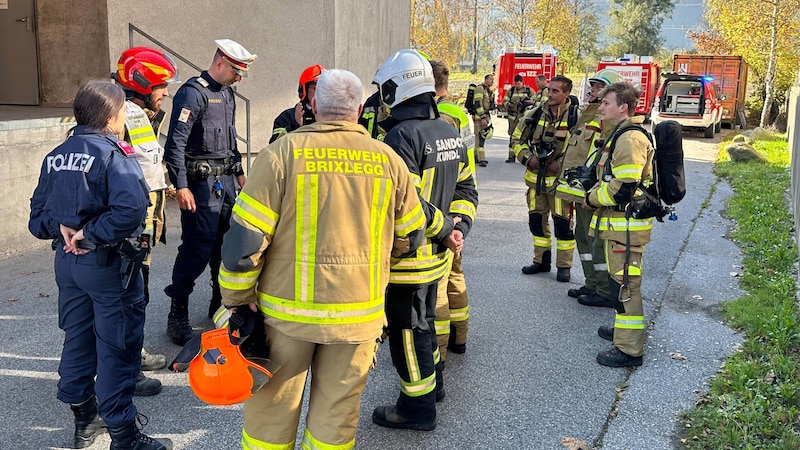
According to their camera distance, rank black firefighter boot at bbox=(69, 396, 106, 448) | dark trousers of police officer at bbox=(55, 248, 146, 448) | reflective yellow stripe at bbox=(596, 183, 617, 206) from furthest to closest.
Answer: reflective yellow stripe at bbox=(596, 183, 617, 206) < black firefighter boot at bbox=(69, 396, 106, 448) < dark trousers of police officer at bbox=(55, 248, 146, 448)

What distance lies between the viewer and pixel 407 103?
11.6 feet

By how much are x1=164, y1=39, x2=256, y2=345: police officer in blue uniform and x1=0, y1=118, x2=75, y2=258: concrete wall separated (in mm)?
3026

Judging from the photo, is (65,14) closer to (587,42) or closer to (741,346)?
(741,346)

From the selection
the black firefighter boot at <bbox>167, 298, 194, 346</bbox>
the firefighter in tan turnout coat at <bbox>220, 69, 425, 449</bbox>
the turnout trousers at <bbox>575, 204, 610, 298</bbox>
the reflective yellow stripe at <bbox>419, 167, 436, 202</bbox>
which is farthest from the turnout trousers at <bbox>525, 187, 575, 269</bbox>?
the firefighter in tan turnout coat at <bbox>220, 69, 425, 449</bbox>

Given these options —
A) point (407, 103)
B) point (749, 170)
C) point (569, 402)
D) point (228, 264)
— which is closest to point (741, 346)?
point (569, 402)

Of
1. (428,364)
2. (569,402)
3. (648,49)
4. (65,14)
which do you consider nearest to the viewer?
(428,364)

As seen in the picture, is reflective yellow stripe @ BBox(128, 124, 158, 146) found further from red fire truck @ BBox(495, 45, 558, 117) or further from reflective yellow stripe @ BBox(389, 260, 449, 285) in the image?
red fire truck @ BBox(495, 45, 558, 117)

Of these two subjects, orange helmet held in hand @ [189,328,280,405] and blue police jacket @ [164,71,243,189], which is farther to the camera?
blue police jacket @ [164,71,243,189]

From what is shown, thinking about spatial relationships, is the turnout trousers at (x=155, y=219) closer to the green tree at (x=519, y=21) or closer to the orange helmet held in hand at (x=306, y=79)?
the orange helmet held in hand at (x=306, y=79)

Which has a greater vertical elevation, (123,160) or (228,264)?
(123,160)

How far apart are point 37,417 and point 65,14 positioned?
754 cm

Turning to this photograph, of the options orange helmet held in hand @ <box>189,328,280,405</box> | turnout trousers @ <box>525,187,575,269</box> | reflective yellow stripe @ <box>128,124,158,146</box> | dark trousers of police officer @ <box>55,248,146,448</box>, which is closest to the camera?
orange helmet held in hand @ <box>189,328,280,405</box>

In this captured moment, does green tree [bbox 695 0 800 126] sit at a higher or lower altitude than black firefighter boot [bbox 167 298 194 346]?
higher

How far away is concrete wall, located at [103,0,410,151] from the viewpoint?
29.2 ft
